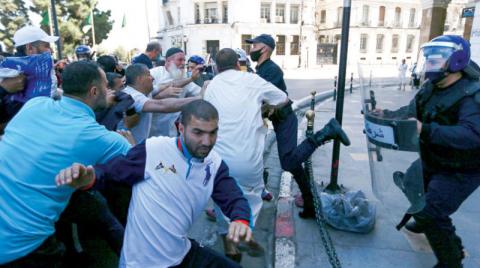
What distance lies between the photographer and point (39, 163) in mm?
1795

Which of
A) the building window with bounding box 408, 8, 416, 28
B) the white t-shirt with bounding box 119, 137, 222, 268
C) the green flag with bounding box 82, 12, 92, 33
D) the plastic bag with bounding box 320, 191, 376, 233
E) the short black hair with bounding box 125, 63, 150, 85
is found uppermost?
the building window with bounding box 408, 8, 416, 28

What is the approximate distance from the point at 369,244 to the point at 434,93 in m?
1.44

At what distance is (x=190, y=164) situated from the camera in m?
1.91

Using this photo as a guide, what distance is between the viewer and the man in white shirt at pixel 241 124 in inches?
111

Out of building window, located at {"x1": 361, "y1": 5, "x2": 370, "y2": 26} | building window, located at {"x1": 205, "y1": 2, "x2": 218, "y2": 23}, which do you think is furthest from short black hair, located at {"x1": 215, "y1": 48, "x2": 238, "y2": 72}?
building window, located at {"x1": 361, "y1": 5, "x2": 370, "y2": 26}

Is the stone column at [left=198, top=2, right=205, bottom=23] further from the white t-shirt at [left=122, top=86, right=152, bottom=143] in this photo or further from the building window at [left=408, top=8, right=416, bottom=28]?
the white t-shirt at [left=122, top=86, right=152, bottom=143]

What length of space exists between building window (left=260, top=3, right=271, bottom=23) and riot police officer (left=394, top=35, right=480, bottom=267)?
130 ft

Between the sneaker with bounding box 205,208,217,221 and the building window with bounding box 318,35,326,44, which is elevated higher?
the building window with bounding box 318,35,326,44

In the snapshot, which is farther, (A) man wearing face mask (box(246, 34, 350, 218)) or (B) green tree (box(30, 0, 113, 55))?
(B) green tree (box(30, 0, 113, 55))

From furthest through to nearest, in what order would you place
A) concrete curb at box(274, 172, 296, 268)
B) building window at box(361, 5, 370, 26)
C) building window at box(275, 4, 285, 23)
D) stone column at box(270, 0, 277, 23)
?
building window at box(361, 5, 370, 26) → building window at box(275, 4, 285, 23) → stone column at box(270, 0, 277, 23) → concrete curb at box(274, 172, 296, 268)

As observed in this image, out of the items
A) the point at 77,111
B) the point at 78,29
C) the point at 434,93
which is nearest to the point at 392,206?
the point at 434,93

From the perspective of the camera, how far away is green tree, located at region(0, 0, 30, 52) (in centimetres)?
2532

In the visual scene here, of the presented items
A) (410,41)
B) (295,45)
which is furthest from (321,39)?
(410,41)

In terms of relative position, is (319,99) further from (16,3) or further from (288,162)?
(16,3)
